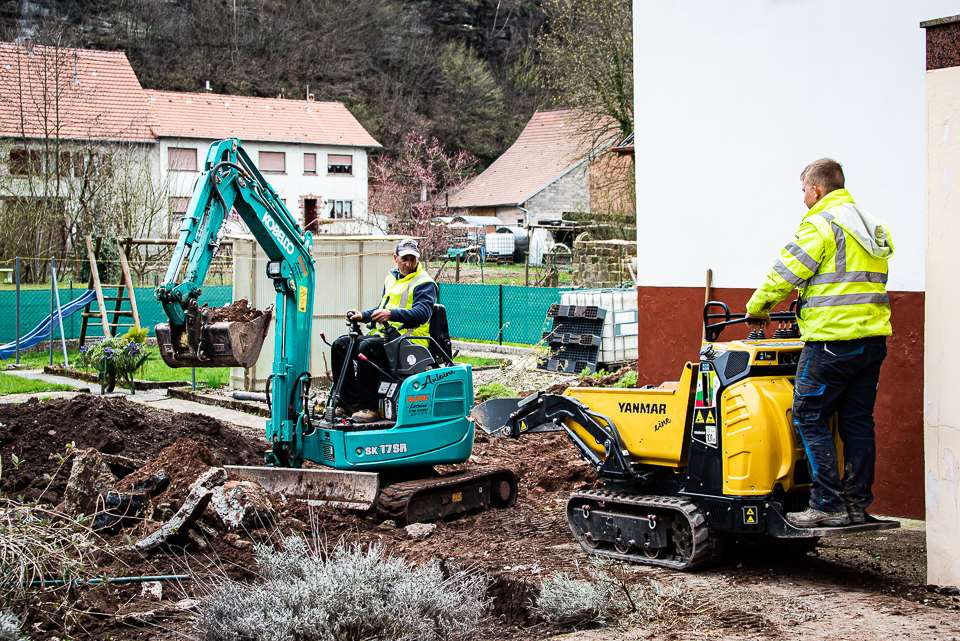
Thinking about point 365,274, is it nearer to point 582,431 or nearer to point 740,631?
point 582,431

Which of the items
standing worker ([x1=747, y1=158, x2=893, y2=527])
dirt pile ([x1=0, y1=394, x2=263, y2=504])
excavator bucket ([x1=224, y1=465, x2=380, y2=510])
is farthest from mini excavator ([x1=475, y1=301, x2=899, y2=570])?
dirt pile ([x1=0, y1=394, x2=263, y2=504])

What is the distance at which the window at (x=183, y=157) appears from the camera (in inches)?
2035

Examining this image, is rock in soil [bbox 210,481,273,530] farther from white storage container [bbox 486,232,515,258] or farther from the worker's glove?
white storage container [bbox 486,232,515,258]

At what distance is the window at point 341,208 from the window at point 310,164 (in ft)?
6.12

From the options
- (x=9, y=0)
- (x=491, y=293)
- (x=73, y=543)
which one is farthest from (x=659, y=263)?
(x=9, y=0)

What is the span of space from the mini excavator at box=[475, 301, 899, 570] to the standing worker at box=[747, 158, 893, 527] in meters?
0.16

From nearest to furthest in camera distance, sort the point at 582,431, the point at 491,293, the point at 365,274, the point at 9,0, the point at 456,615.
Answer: the point at 456,615 → the point at 582,431 → the point at 365,274 → the point at 491,293 → the point at 9,0

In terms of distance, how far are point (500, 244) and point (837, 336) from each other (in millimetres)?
44740

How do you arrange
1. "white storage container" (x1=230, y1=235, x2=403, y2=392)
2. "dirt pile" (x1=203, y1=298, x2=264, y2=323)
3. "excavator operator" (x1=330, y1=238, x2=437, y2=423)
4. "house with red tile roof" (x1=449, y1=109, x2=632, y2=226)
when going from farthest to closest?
"house with red tile roof" (x1=449, y1=109, x2=632, y2=226), "white storage container" (x1=230, y1=235, x2=403, y2=392), "dirt pile" (x1=203, y1=298, x2=264, y2=323), "excavator operator" (x1=330, y1=238, x2=437, y2=423)

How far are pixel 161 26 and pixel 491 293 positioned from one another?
1994 inches

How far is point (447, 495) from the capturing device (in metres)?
9.56

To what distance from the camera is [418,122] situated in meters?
69.1

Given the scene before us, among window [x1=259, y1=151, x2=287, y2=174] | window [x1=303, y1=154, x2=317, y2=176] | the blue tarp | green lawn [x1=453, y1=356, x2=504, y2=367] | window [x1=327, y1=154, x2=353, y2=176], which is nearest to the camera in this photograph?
green lawn [x1=453, y1=356, x2=504, y2=367]

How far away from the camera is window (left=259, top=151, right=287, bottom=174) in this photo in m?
55.0
